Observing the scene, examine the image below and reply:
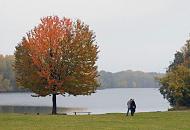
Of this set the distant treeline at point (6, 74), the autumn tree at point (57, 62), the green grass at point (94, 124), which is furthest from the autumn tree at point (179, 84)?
the distant treeline at point (6, 74)

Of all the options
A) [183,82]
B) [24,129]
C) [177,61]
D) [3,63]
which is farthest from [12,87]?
[24,129]

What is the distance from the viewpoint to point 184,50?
82562 mm

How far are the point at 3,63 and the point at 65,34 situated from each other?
11024 centimetres

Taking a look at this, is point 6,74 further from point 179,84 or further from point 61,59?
point 61,59

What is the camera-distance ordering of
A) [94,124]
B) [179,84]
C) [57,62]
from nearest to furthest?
[94,124] → [57,62] → [179,84]

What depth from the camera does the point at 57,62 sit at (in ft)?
175

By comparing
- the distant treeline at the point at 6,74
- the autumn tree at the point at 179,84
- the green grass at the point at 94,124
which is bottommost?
the green grass at the point at 94,124

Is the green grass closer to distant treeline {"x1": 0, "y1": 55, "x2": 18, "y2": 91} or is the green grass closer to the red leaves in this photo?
the red leaves

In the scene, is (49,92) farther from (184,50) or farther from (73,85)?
Result: (184,50)

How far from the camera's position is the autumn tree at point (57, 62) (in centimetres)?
5275

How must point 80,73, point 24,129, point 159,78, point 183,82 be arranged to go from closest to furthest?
point 24,129 → point 80,73 → point 183,82 → point 159,78

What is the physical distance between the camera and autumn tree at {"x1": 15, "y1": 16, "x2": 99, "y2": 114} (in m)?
52.8

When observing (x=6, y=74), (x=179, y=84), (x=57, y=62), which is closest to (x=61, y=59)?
(x=57, y=62)

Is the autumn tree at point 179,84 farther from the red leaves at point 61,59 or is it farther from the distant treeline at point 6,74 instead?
the distant treeline at point 6,74
